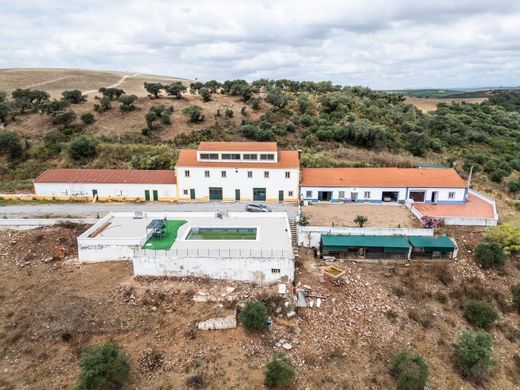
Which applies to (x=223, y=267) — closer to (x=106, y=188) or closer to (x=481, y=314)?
(x=481, y=314)

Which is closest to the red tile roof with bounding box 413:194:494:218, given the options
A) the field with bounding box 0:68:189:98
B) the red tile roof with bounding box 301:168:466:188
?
the red tile roof with bounding box 301:168:466:188

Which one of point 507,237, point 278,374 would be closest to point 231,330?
point 278,374

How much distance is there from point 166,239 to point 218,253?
17.5 feet

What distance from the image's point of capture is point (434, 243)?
30797 millimetres

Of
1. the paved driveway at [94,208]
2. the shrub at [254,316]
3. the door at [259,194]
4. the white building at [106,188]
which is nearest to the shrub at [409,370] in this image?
the shrub at [254,316]

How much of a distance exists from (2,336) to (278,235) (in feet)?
66.3

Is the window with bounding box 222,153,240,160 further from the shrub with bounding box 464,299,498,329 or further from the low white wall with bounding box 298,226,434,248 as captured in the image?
the shrub with bounding box 464,299,498,329

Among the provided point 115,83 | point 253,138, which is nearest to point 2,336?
point 253,138

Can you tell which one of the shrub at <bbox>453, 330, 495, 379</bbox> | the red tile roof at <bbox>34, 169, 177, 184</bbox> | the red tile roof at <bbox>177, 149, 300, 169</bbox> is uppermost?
the red tile roof at <bbox>177, 149, 300, 169</bbox>

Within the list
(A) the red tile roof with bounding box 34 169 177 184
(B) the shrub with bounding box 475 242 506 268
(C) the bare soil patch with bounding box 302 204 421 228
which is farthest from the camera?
(A) the red tile roof with bounding box 34 169 177 184

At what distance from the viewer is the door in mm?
41188

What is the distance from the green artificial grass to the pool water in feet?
4.52

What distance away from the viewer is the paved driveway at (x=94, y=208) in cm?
3716

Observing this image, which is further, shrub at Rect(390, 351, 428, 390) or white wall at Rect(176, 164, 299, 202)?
white wall at Rect(176, 164, 299, 202)
